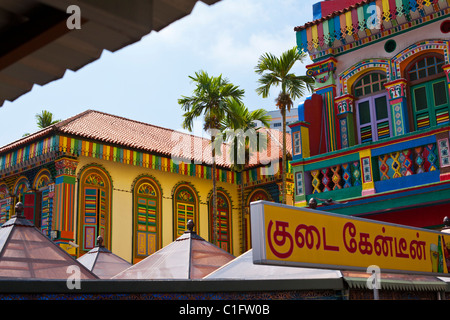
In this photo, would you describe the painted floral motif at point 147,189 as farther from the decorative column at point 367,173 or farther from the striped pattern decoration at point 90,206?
the decorative column at point 367,173

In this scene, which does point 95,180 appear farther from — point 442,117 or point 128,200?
point 442,117

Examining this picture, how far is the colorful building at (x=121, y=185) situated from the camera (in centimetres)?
1981

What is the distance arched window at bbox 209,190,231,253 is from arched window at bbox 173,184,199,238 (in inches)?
33.6

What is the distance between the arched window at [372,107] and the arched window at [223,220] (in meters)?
12.9

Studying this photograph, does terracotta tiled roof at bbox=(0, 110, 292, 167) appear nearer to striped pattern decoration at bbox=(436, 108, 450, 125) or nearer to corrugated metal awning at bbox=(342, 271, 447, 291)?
striped pattern decoration at bbox=(436, 108, 450, 125)

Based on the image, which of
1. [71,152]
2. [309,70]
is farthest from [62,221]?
[309,70]

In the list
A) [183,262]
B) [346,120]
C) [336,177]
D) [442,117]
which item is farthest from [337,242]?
[346,120]

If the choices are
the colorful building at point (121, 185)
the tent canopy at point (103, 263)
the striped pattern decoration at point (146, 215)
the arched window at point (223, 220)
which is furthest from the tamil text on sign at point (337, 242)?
the arched window at point (223, 220)

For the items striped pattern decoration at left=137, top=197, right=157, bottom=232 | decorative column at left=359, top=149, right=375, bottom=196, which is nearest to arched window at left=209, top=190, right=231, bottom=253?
striped pattern decoration at left=137, top=197, right=157, bottom=232

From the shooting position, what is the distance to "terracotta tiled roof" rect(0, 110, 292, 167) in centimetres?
2056

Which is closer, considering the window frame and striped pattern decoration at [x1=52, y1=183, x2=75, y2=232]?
the window frame
